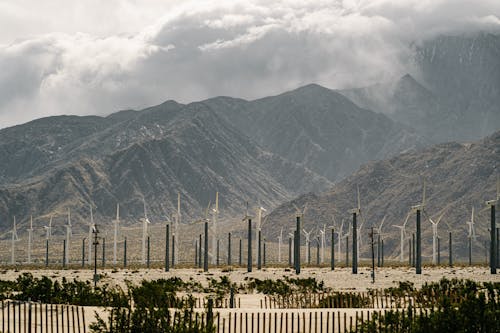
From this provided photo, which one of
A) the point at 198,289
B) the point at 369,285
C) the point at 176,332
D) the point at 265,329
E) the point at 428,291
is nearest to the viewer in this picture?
the point at 176,332

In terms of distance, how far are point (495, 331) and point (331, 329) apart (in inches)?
333

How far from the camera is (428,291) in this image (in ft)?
171

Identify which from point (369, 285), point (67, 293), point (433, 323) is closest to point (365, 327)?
point (433, 323)

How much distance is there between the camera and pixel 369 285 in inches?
2862

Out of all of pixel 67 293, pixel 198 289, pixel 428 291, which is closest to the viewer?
pixel 67 293

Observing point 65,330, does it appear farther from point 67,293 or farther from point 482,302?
point 482,302

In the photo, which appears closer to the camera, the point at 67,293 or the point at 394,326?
the point at 394,326

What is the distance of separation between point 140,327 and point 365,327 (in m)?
8.91

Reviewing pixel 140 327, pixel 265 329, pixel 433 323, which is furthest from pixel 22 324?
pixel 433 323

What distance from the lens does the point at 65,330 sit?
118 feet

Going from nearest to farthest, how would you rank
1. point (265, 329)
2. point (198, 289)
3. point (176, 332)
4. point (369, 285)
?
point (176, 332)
point (265, 329)
point (198, 289)
point (369, 285)

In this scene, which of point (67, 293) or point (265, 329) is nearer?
point (265, 329)

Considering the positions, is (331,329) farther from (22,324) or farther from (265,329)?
(22,324)

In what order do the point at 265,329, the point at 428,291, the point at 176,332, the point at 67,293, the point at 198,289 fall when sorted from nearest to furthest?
the point at 176,332 < the point at 265,329 < the point at 67,293 < the point at 428,291 < the point at 198,289
